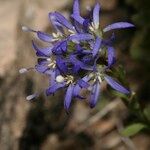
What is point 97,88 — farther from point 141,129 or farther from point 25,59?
point 25,59

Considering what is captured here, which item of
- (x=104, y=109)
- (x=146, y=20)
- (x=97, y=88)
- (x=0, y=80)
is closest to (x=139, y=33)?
(x=146, y=20)

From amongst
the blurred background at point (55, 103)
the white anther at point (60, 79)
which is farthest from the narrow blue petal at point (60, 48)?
the blurred background at point (55, 103)

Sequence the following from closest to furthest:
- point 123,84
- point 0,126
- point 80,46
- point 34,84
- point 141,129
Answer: point 80,46 < point 123,84 < point 141,129 < point 0,126 < point 34,84

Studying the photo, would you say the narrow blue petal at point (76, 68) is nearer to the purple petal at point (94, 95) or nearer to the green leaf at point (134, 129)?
the purple petal at point (94, 95)

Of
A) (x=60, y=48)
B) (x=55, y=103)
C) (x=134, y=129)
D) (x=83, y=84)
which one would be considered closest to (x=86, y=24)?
(x=60, y=48)

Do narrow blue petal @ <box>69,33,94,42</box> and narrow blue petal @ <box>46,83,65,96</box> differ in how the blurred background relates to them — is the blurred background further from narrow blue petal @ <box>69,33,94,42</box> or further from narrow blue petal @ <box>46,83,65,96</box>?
narrow blue petal @ <box>69,33,94,42</box>

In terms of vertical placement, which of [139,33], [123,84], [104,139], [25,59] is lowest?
[104,139]
